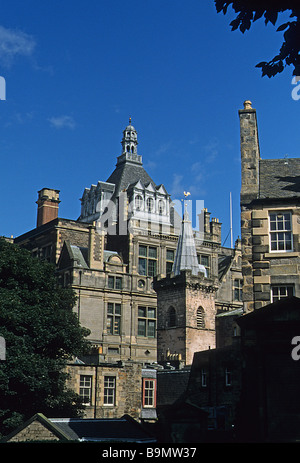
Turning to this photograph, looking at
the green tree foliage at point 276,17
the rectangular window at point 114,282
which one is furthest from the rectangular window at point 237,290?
the green tree foliage at point 276,17

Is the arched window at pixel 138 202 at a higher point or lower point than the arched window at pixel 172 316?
higher

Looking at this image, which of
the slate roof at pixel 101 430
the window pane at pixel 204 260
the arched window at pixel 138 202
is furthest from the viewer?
the arched window at pixel 138 202

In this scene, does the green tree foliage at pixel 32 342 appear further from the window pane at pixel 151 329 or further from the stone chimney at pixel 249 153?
the window pane at pixel 151 329

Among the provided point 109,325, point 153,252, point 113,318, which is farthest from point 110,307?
point 153,252

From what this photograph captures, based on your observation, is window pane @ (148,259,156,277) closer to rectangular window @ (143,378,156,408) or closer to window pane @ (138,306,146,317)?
window pane @ (138,306,146,317)

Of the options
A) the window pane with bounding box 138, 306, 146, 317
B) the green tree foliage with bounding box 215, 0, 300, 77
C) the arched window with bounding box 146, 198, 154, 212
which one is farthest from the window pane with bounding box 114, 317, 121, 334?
the green tree foliage with bounding box 215, 0, 300, 77

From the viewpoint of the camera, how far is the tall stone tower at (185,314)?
49875 millimetres

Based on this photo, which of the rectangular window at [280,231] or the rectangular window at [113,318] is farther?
the rectangular window at [113,318]

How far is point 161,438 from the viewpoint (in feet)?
70.2

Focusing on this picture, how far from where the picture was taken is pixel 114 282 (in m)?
57.1

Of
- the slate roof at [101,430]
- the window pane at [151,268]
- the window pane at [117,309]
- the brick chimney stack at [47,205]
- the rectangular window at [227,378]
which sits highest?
the brick chimney stack at [47,205]

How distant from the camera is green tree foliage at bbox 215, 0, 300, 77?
9.30m
